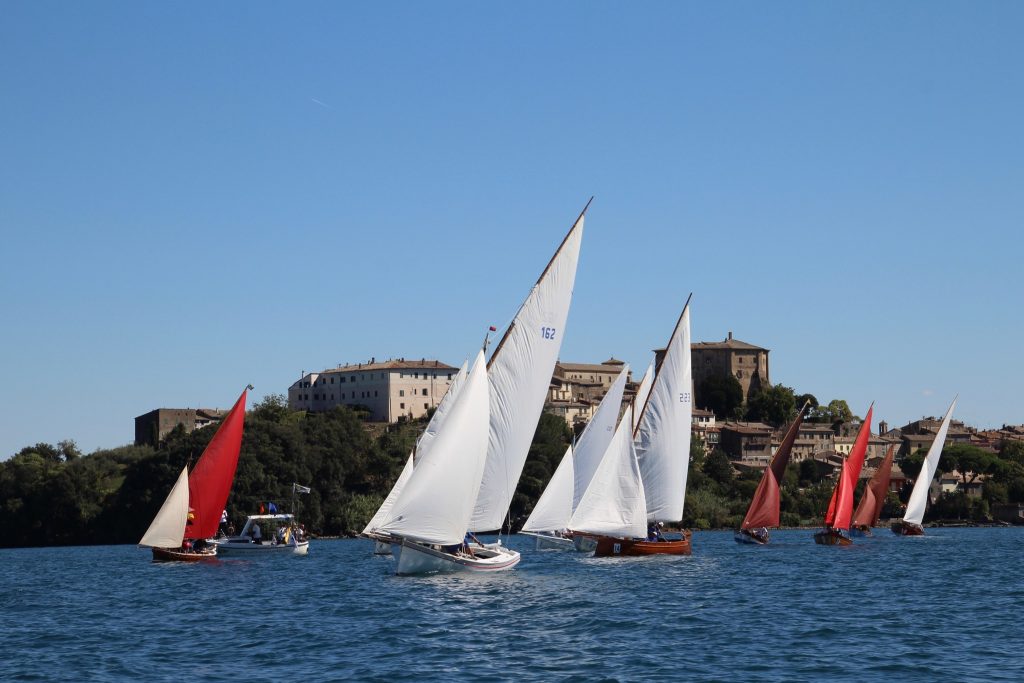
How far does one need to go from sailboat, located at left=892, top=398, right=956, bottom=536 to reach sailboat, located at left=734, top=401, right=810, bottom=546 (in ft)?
55.7

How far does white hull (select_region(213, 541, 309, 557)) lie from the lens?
7281 centimetres

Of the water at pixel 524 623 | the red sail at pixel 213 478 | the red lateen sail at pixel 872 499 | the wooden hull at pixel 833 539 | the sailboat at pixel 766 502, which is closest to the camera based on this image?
the water at pixel 524 623

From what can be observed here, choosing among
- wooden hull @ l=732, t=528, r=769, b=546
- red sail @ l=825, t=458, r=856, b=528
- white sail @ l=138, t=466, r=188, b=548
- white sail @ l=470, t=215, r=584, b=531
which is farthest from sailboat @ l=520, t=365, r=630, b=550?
red sail @ l=825, t=458, r=856, b=528

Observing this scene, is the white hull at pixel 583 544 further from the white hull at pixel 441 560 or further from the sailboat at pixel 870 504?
the sailboat at pixel 870 504

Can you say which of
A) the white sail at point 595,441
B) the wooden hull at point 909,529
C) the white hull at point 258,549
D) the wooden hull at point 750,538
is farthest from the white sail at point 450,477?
the wooden hull at point 909,529

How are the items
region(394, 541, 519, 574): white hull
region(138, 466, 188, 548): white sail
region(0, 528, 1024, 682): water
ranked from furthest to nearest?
region(138, 466, 188, 548): white sail
region(394, 541, 519, 574): white hull
region(0, 528, 1024, 682): water

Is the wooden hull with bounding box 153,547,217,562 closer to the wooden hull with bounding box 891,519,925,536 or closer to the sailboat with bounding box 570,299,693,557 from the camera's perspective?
the sailboat with bounding box 570,299,693,557

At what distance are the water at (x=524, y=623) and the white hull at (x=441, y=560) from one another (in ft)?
2.11

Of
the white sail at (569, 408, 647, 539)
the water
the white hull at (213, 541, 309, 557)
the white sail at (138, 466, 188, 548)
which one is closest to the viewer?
the water

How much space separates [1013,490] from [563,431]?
58164 mm

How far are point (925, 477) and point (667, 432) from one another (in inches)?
1595

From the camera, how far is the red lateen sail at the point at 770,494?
82938 mm

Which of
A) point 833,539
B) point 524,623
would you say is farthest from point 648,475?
point 524,623

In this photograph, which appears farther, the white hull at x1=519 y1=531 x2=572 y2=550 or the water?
the white hull at x1=519 y1=531 x2=572 y2=550
